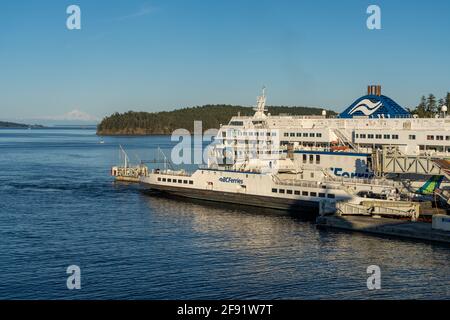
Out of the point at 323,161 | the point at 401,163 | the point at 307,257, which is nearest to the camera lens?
the point at 307,257

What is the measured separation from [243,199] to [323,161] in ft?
30.0

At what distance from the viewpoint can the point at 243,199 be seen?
59.2 metres

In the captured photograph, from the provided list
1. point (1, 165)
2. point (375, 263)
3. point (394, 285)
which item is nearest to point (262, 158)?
point (375, 263)

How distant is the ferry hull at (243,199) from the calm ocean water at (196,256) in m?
2.02

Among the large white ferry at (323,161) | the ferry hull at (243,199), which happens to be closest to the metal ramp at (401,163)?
the large white ferry at (323,161)

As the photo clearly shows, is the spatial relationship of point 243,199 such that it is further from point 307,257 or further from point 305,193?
point 307,257

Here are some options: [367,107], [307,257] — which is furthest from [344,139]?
[307,257]

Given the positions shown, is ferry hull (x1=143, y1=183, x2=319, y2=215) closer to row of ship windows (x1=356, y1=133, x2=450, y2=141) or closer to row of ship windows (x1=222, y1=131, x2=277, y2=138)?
row of ship windows (x1=222, y1=131, x2=277, y2=138)

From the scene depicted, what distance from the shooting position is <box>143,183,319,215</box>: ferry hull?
5466 centimetres

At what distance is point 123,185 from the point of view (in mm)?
80375

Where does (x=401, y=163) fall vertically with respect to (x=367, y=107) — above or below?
below

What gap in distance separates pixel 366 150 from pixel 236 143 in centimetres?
1449

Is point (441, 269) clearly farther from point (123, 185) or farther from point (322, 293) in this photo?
point (123, 185)

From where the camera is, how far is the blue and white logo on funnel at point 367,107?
69.2 m
